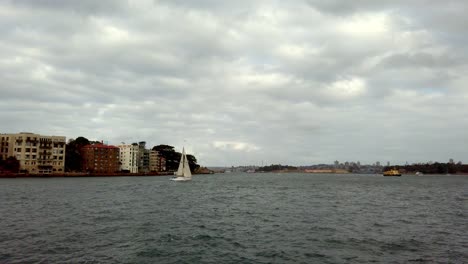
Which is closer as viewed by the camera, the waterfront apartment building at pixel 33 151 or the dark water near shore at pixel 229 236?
the dark water near shore at pixel 229 236

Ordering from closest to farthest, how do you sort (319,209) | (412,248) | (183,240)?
(412,248)
(183,240)
(319,209)

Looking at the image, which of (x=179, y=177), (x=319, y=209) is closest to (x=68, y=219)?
(x=319, y=209)

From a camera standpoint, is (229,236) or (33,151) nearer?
(229,236)

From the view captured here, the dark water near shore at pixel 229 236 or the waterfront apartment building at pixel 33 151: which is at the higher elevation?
the waterfront apartment building at pixel 33 151

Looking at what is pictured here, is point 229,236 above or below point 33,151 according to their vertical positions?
below

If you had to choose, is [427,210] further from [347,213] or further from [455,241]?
[455,241]

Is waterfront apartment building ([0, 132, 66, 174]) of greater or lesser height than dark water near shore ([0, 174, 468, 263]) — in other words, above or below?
above

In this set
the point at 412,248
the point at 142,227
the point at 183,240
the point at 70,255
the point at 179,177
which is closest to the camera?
the point at 70,255

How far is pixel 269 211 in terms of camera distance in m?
52.8

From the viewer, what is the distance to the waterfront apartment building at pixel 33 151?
18488 centimetres

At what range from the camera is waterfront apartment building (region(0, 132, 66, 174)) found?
185 metres

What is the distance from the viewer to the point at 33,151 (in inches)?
7431

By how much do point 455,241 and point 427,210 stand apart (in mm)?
26472

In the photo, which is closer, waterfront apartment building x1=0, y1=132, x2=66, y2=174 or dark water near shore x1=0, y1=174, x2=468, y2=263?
dark water near shore x1=0, y1=174, x2=468, y2=263
